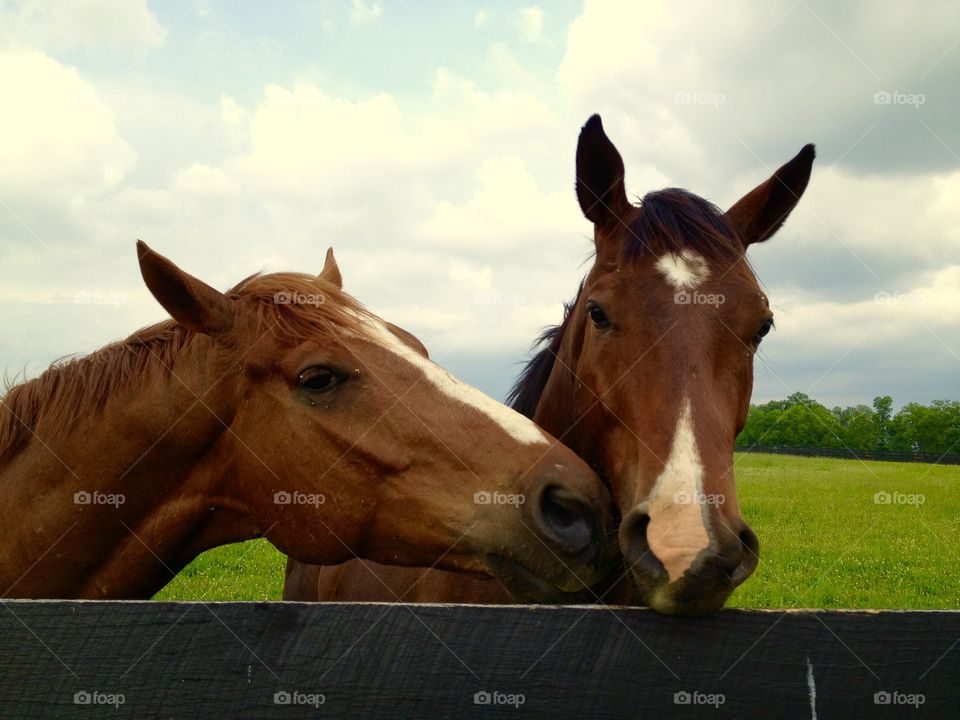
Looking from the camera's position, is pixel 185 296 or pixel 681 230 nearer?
pixel 185 296

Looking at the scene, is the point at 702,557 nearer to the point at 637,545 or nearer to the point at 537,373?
the point at 637,545

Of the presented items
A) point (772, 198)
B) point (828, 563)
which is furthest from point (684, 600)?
point (828, 563)

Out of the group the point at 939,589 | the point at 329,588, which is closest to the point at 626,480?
the point at 329,588

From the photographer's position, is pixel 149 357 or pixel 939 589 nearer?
pixel 149 357

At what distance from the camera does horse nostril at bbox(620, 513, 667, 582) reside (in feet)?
7.50

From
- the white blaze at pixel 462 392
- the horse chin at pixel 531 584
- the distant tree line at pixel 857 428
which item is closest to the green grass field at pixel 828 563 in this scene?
the white blaze at pixel 462 392

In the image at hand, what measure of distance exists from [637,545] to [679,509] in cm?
23

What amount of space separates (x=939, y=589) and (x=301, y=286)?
925 cm

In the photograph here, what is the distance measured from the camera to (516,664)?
1864 mm

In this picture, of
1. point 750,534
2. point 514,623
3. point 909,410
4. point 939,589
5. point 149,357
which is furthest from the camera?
point 909,410

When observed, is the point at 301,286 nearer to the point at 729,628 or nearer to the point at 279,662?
the point at 279,662

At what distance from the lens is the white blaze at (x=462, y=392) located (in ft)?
9.82

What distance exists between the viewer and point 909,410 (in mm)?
85125

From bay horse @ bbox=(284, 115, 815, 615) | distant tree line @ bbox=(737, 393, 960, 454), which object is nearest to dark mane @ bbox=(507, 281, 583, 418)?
bay horse @ bbox=(284, 115, 815, 615)
